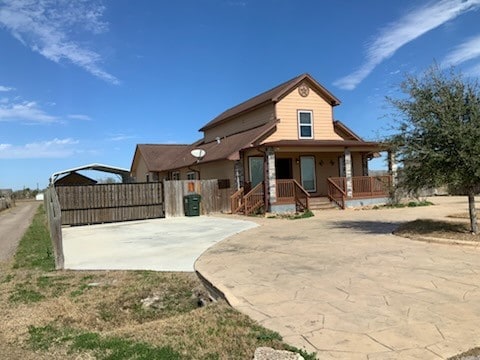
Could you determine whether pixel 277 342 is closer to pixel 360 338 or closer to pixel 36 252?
pixel 360 338

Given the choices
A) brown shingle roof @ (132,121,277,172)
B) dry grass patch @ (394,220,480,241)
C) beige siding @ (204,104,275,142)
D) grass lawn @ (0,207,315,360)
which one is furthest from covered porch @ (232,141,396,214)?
grass lawn @ (0,207,315,360)

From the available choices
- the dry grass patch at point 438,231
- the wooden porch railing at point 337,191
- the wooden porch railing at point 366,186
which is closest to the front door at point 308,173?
the wooden porch railing at point 337,191

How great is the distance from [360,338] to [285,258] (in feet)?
13.5

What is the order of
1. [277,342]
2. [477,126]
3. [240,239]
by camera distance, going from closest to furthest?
[277,342]
[477,126]
[240,239]

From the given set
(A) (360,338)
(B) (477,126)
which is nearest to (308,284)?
(A) (360,338)

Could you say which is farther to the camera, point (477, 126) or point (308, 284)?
point (477, 126)

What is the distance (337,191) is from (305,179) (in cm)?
217

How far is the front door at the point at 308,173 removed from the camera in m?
22.3

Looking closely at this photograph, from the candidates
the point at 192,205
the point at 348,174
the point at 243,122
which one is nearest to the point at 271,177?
the point at 192,205

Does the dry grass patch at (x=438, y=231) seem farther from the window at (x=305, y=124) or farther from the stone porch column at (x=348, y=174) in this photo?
the window at (x=305, y=124)

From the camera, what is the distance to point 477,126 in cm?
923

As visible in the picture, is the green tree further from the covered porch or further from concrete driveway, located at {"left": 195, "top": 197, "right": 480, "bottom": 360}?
the covered porch

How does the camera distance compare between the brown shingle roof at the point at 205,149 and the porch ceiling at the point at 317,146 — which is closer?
the porch ceiling at the point at 317,146

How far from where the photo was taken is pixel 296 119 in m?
22.2
